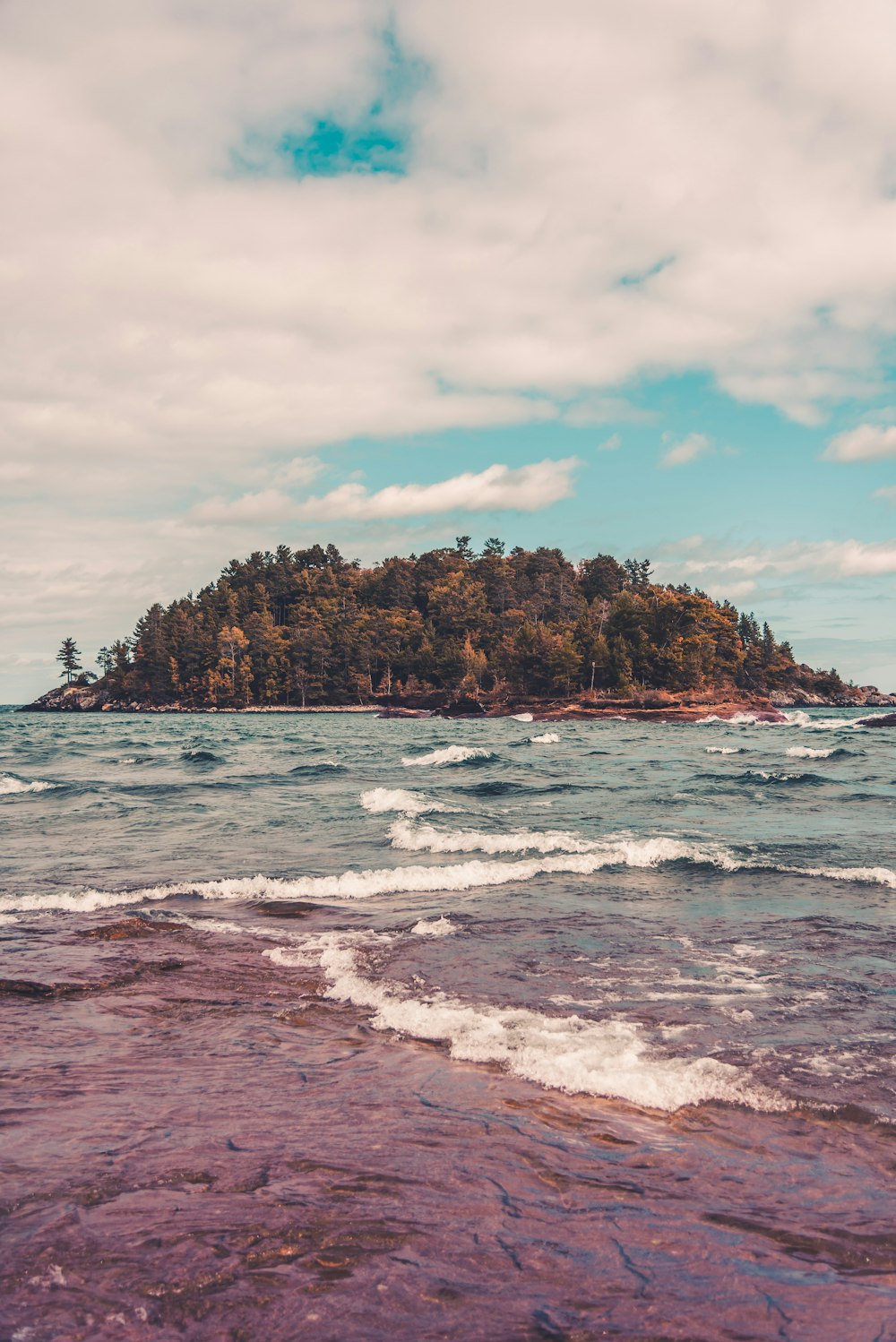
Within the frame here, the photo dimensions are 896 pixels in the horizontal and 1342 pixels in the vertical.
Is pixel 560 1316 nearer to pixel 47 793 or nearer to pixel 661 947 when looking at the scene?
pixel 661 947

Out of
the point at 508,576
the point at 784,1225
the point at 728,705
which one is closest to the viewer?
the point at 784,1225

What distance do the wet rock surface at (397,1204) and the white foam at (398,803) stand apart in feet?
44.6

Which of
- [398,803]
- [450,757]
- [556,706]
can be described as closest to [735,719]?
[556,706]

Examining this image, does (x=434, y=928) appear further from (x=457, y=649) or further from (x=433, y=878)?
(x=457, y=649)

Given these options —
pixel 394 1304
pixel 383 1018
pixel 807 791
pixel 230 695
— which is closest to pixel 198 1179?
pixel 394 1304

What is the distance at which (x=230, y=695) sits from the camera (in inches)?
6570

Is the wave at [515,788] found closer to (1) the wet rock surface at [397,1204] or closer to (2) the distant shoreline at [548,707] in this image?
(1) the wet rock surface at [397,1204]

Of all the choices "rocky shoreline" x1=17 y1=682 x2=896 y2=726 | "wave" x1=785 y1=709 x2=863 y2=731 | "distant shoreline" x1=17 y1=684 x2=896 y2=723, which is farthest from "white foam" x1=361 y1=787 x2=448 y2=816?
"distant shoreline" x1=17 y1=684 x2=896 y2=723

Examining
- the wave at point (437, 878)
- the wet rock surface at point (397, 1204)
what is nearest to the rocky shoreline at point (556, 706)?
the wave at point (437, 878)

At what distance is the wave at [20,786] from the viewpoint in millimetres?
24453

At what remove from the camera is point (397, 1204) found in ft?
12.8

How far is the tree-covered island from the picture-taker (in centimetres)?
12888

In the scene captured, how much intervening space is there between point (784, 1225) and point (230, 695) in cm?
17003

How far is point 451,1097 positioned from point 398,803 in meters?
15.7
